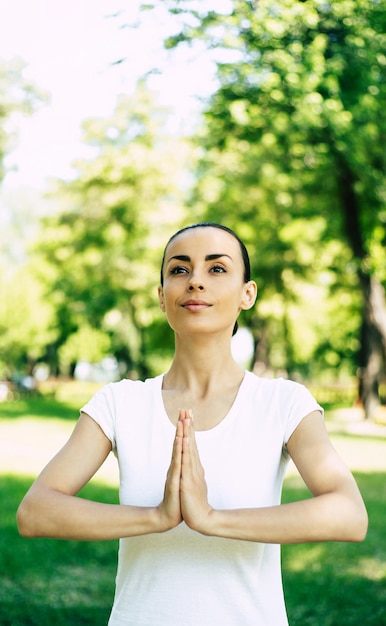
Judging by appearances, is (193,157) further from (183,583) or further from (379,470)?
(183,583)

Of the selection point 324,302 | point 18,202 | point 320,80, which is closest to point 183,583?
point 320,80

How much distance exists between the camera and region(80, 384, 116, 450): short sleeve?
211 cm

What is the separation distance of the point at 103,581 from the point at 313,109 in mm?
6838

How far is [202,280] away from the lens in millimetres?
2135

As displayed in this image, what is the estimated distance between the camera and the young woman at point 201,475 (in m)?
1.91

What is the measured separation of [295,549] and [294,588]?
1688mm

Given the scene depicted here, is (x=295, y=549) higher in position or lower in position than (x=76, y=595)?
lower

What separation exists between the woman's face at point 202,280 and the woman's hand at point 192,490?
0.35 metres

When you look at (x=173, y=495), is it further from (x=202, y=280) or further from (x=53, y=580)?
(x=53, y=580)

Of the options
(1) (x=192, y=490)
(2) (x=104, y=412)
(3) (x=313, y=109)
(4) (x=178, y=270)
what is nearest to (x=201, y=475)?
(1) (x=192, y=490)

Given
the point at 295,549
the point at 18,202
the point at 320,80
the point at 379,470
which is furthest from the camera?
the point at 18,202

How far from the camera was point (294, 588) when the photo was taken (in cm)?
728

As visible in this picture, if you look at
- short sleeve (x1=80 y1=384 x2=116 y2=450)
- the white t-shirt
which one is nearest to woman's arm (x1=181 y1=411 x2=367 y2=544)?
the white t-shirt

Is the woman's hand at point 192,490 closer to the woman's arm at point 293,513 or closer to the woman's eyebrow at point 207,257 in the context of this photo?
the woman's arm at point 293,513
